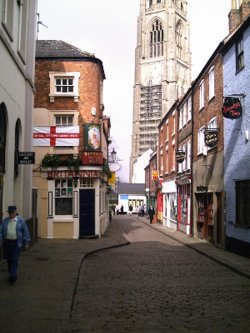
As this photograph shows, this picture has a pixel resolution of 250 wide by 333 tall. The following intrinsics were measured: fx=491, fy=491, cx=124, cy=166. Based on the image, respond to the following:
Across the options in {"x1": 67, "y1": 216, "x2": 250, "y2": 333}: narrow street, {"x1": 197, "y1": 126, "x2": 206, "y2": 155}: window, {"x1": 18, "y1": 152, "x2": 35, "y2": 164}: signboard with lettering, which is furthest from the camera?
{"x1": 197, "y1": 126, "x2": 206, "y2": 155}: window

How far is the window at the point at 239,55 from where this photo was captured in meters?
17.5

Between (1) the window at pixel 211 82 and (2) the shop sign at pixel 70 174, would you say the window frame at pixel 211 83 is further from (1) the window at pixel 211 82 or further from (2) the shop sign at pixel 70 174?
(2) the shop sign at pixel 70 174

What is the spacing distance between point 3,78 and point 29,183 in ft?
18.4

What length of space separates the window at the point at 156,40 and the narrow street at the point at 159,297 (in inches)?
4711

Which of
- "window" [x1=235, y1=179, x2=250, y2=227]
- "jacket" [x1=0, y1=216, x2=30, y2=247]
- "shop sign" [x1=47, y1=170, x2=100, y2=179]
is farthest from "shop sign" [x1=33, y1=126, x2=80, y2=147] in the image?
"jacket" [x1=0, y1=216, x2=30, y2=247]

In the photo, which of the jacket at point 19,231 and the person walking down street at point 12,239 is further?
the jacket at point 19,231

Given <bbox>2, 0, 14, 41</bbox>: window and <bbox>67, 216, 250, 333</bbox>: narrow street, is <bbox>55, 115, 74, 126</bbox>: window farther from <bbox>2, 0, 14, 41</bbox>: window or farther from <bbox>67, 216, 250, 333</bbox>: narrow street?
<bbox>2, 0, 14, 41</bbox>: window

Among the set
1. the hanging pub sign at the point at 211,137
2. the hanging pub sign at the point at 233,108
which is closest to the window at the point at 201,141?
the hanging pub sign at the point at 211,137

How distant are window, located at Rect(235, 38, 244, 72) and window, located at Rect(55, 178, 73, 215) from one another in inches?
393

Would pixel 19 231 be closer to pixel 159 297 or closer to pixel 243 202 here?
pixel 159 297

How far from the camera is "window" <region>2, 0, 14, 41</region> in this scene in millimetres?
13671

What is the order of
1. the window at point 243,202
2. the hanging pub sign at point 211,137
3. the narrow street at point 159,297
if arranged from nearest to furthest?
the narrow street at point 159,297
the window at point 243,202
the hanging pub sign at point 211,137

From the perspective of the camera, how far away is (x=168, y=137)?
3750 centimetres

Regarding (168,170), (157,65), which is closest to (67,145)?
(168,170)
